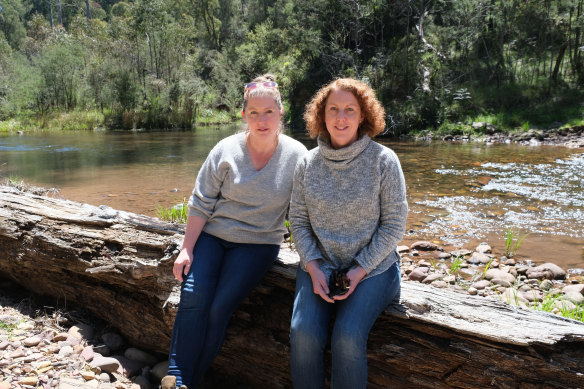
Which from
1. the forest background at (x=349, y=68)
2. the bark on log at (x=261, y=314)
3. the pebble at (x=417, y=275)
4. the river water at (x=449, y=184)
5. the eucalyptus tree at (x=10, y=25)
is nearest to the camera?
the bark on log at (x=261, y=314)

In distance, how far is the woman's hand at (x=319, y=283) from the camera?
6.71ft

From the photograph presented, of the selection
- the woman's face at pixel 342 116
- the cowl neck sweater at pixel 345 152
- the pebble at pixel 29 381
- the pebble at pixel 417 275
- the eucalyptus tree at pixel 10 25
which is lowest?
the pebble at pixel 417 275

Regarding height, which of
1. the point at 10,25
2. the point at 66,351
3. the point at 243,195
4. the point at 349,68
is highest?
the point at 10,25

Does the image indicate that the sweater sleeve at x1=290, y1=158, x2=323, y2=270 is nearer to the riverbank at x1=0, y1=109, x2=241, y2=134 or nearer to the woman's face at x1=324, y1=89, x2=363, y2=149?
the woman's face at x1=324, y1=89, x2=363, y2=149

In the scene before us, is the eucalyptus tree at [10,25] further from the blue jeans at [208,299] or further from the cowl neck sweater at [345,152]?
the cowl neck sweater at [345,152]

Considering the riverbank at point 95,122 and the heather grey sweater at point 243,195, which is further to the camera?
the riverbank at point 95,122

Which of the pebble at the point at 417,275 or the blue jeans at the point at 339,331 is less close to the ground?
the blue jeans at the point at 339,331

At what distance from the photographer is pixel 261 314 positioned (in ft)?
8.11

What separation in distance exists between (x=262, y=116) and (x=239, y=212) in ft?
1.91

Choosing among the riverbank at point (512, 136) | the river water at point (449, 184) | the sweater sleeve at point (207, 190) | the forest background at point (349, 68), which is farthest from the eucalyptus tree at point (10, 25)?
→ the sweater sleeve at point (207, 190)

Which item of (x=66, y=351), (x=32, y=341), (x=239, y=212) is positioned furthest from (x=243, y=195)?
(x=32, y=341)

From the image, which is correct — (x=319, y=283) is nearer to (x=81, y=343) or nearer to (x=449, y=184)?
(x=81, y=343)

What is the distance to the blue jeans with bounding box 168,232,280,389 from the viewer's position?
84.8 inches

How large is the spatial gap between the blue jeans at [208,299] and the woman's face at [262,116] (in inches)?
26.6
